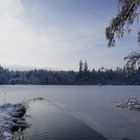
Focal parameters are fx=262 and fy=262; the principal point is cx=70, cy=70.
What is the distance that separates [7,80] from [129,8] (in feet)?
561

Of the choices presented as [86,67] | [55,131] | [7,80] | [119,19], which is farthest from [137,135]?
[7,80]

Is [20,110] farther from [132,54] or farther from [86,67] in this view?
[86,67]

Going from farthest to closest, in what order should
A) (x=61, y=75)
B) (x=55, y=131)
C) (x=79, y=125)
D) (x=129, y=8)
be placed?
(x=61, y=75), (x=79, y=125), (x=55, y=131), (x=129, y=8)

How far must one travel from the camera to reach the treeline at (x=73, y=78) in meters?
145

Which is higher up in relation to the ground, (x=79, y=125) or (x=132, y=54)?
(x=132, y=54)

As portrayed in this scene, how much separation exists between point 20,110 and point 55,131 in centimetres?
1103

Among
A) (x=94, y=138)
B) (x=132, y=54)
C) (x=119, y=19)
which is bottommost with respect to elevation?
(x=94, y=138)

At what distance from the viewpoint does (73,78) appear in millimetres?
152250

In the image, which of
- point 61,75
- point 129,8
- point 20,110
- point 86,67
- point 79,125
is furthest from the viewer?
point 61,75

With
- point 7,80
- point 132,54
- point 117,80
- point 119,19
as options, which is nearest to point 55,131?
point 132,54

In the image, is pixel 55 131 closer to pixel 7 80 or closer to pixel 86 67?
pixel 86 67

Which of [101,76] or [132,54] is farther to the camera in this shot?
[101,76]

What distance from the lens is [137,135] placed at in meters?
16.3

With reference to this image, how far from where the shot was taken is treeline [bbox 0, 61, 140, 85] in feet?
476
